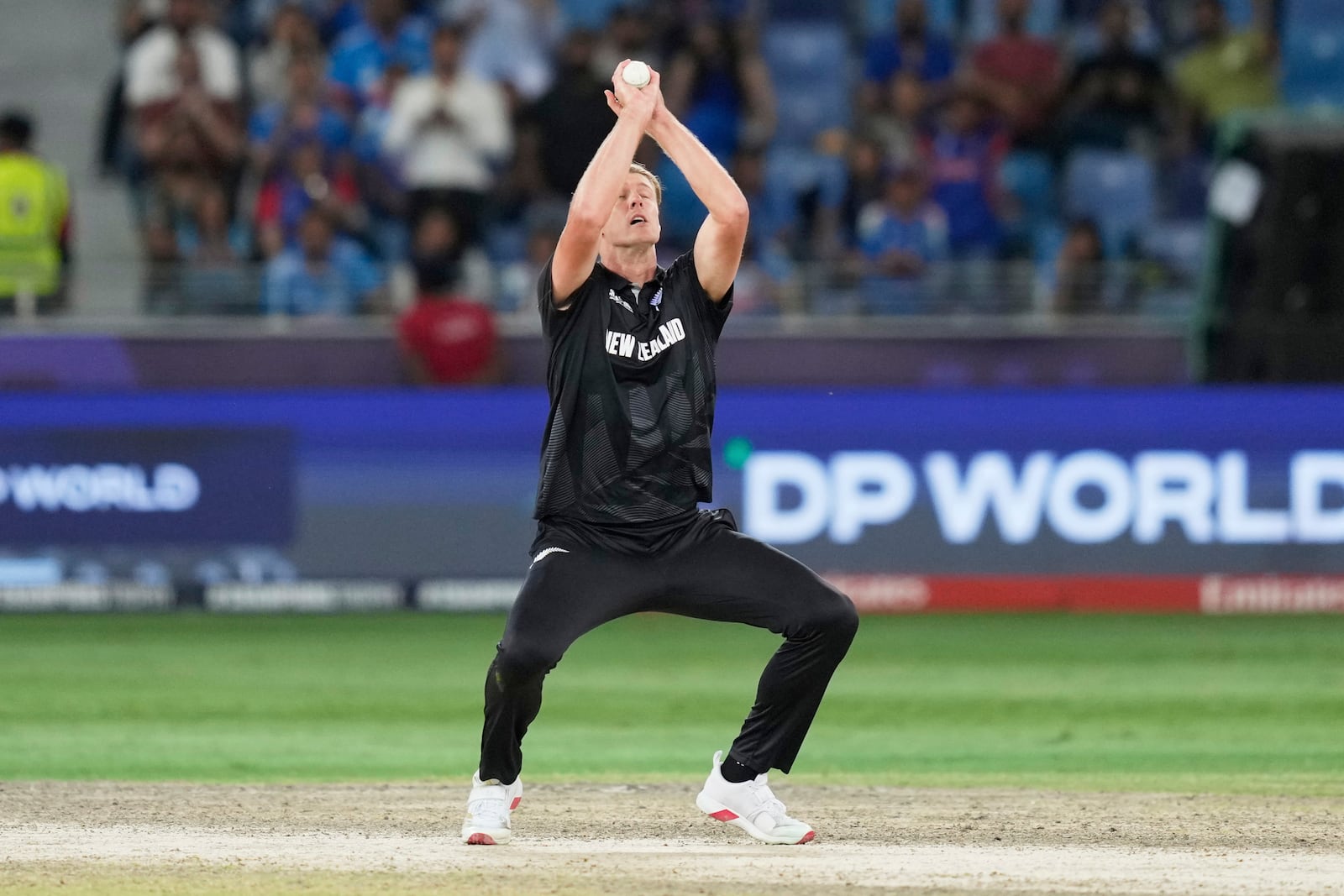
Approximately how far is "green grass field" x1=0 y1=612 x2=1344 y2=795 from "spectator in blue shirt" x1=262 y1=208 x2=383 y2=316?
2.34m

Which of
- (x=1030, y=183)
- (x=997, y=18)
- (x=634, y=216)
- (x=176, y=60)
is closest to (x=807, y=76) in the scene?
(x=997, y=18)

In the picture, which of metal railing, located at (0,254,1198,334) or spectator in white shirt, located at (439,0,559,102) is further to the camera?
spectator in white shirt, located at (439,0,559,102)

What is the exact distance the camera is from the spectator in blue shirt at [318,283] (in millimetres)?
15578

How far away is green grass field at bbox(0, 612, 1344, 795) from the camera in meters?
9.85

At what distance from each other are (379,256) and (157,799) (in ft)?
28.0

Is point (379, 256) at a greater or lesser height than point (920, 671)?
greater

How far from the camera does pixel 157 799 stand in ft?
28.3

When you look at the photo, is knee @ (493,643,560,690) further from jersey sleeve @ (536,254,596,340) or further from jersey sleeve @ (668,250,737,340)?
jersey sleeve @ (668,250,737,340)

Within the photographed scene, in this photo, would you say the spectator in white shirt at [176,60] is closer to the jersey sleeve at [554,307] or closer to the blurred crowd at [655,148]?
the blurred crowd at [655,148]

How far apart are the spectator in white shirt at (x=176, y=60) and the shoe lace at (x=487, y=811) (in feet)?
35.9

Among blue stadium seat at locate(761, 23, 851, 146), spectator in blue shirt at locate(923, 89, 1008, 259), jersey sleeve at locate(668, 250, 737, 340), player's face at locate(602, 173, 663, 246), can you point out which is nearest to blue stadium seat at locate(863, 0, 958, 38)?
blue stadium seat at locate(761, 23, 851, 146)

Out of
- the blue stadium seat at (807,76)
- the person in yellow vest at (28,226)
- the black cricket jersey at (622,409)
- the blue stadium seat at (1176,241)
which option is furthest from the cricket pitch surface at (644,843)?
the blue stadium seat at (807,76)

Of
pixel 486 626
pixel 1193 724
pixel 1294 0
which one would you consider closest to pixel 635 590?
pixel 1193 724

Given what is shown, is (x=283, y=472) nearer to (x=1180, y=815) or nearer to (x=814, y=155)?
(x=814, y=155)
